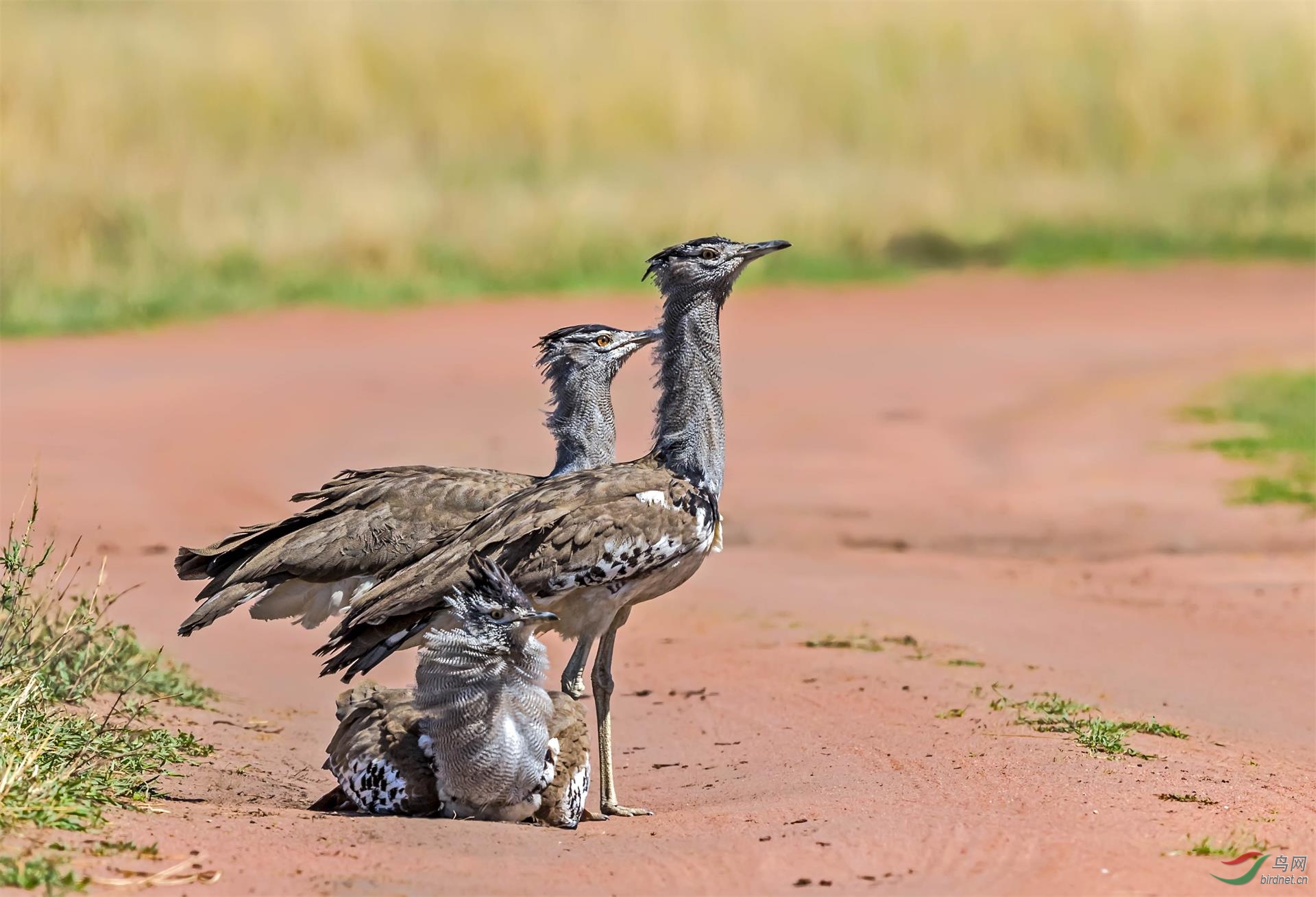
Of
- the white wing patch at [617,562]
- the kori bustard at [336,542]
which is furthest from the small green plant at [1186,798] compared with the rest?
the kori bustard at [336,542]

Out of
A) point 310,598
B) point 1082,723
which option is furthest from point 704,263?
point 1082,723

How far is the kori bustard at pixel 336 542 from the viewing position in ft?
24.8

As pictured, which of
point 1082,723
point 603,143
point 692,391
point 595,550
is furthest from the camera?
point 603,143

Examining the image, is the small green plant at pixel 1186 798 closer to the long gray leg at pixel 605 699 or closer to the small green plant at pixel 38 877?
the long gray leg at pixel 605 699

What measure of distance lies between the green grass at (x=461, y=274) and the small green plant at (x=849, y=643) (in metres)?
10.8

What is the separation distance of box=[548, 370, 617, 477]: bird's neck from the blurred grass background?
35.7 feet

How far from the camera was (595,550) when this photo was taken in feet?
21.7

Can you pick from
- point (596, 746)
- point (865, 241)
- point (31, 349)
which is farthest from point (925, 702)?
point (865, 241)

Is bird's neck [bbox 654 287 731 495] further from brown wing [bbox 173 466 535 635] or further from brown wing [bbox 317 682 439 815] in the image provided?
brown wing [bbox 317 682 439 815]

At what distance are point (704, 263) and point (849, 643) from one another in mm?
2443

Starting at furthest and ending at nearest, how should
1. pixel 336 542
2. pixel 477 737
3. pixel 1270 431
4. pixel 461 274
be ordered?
pixel 461 274 < pixel 1270 431 < pixel 336 542 < pixel 477 737

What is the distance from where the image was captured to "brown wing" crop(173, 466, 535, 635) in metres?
7.55

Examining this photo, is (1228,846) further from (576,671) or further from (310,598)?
(310,598)

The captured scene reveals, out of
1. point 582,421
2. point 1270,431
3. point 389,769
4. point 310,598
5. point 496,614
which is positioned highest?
point 582,421
